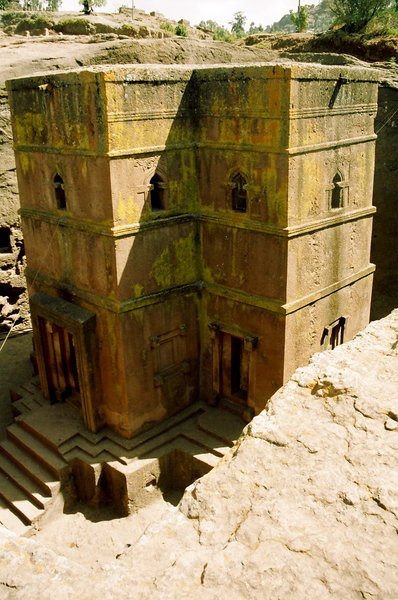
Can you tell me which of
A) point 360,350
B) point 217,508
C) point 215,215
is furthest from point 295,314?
point 217,508

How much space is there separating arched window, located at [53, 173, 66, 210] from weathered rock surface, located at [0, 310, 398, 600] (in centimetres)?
762

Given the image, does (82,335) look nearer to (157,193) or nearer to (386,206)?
(157,193)

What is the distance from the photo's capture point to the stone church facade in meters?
8.22

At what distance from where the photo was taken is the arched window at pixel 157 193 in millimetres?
8960

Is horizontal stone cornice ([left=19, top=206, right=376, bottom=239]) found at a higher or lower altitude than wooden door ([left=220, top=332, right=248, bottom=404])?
higher

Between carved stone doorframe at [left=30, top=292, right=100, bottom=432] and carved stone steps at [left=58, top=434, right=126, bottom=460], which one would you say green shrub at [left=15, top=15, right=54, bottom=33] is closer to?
carved stone doorframe at [left=30, top=292, right=100, bottom=432]

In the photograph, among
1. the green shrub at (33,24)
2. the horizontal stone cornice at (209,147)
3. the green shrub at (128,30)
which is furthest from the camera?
the green shrub at (33,24)

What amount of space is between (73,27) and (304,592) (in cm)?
2490

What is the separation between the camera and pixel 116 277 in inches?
339

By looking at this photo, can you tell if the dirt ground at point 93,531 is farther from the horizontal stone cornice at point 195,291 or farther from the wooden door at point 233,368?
the horizontal stone cornice at point 195,291

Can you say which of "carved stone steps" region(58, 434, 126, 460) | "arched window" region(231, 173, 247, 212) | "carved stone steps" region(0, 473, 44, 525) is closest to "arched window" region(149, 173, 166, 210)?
"arched window" region(231, 173, 247, 212)

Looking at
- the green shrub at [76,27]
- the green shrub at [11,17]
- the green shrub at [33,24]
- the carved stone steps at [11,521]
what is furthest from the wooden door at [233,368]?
the green shrub at [11,17]

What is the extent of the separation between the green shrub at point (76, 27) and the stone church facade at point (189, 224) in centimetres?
1447

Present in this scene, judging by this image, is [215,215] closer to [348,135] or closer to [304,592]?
[348,135]
